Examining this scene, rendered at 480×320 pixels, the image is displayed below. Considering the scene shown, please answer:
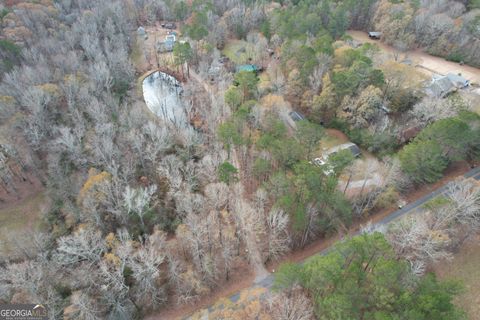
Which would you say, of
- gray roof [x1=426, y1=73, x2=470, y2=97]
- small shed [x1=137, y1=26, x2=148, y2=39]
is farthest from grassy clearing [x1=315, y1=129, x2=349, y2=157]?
small shed [x1=137, y1=26, x2=148, y2=39]

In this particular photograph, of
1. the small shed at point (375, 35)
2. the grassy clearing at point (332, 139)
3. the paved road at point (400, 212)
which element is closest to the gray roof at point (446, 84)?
the paved road at point (400, 212)

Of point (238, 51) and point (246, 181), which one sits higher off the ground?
point (238, 51)

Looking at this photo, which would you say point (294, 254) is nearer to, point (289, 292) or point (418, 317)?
point (289, 292)

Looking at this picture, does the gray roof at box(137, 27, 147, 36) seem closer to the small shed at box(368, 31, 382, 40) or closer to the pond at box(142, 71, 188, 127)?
the pond at box(142, 71, 188, 127)

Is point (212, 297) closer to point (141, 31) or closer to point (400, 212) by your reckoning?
point (400, 212)

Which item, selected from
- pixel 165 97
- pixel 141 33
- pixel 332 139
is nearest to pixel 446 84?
pixel 332 139

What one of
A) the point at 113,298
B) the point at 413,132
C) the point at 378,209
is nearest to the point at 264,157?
the point at 378,209
